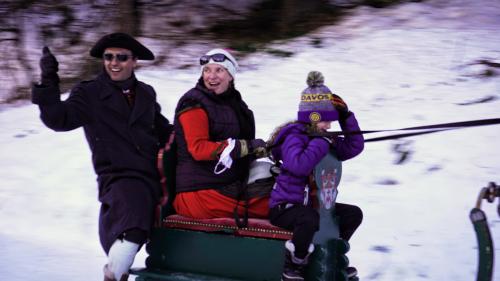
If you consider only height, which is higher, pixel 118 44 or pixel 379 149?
pixel 118 44

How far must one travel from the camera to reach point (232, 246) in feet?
12.8

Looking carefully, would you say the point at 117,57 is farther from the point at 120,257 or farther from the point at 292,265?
the point at 292,265

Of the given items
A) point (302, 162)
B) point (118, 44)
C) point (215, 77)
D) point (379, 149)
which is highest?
point (118, 44)

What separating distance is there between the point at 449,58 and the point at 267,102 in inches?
83.1

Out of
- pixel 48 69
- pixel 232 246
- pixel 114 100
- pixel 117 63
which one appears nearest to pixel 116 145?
pixel 114 100

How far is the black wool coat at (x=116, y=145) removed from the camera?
13.0 feet

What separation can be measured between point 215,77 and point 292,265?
3.41ft

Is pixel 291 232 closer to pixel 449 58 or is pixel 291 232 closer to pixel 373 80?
pixel 373 80

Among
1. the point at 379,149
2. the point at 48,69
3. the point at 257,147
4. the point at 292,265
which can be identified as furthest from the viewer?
the point at 379,149

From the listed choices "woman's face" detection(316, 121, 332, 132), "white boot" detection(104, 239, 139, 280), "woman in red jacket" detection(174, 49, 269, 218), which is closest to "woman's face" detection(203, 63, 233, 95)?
"woman in red jacket" detection(174, 49, 269, 218)

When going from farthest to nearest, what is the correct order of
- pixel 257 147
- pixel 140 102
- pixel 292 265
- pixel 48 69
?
pixel 140 102 → pixel 257 147 → pixel 48 69 → pixel 292 265

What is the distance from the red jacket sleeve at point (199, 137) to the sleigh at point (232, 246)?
20 centimetres

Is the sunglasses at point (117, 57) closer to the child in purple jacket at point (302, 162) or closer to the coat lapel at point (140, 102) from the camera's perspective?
the coat lapel at point (140, 102)

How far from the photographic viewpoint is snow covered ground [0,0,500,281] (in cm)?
537
